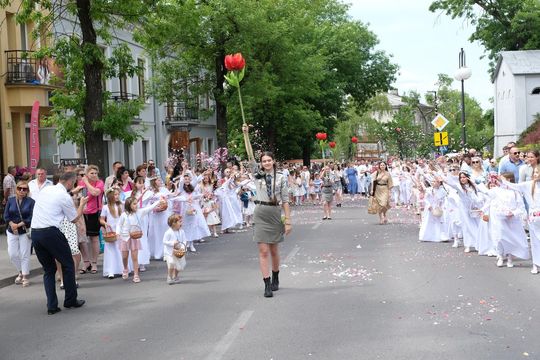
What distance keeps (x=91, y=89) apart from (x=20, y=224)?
536 cm

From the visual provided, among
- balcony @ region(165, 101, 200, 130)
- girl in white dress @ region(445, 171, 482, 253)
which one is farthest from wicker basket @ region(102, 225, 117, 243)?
balcony @ region(165, 101, 200, 130)

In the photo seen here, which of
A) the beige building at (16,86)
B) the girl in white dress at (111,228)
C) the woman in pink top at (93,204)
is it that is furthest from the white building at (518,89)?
the girl in white dress at (111,228)

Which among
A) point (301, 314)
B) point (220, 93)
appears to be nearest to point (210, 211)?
point (301, 314)

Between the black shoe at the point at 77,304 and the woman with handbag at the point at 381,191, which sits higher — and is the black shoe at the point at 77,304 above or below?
below

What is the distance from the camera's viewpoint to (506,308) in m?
8.65

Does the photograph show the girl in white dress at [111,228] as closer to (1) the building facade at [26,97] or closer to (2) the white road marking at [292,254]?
Answer: (2) the white road marking at [292,254]

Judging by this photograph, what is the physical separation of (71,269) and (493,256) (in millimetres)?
7527

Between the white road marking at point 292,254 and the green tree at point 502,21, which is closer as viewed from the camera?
the white road marking at point 292,254

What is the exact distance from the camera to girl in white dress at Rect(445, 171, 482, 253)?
14.3 meters

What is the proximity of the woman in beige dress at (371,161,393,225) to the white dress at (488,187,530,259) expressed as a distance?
8.96 metres

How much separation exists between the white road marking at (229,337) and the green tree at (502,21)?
4164 centimetres

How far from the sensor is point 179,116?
130ft

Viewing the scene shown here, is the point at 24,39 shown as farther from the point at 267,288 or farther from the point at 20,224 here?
the point at 267,288

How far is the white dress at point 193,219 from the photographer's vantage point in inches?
683
